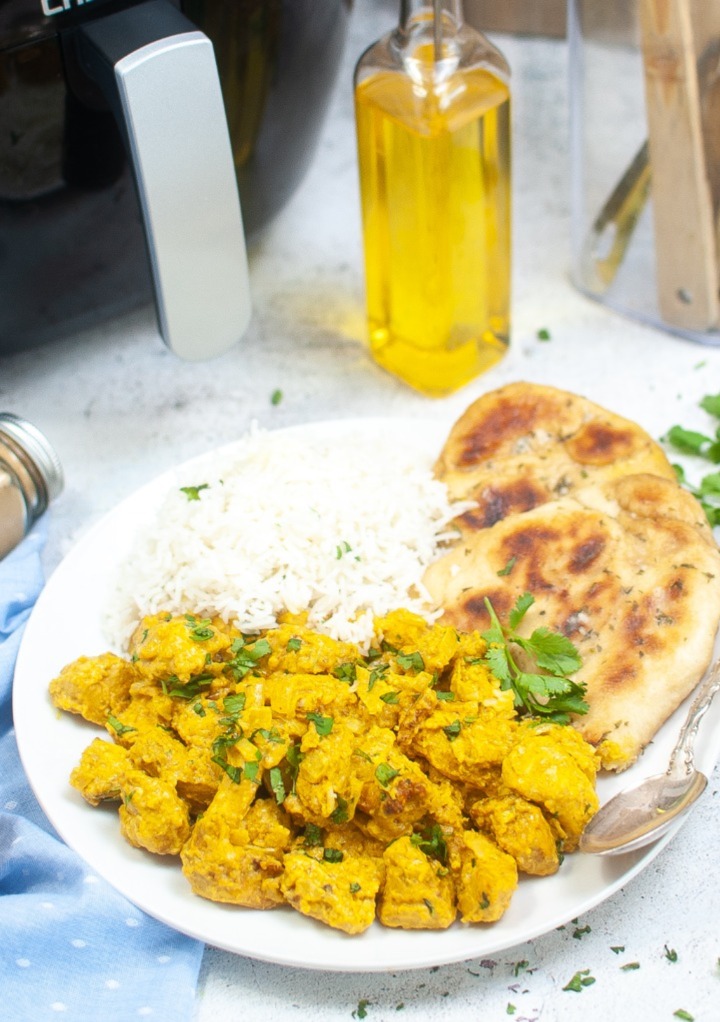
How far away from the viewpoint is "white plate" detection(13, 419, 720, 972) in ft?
5.44

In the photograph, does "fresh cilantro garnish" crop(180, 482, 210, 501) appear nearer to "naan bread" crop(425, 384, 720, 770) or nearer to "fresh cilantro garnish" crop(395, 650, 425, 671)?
"naan bread" crop(425, 384, 720, 770)

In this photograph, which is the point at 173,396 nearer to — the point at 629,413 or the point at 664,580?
the point at 629,413

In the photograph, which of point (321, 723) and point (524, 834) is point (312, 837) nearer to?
point (321, 723)

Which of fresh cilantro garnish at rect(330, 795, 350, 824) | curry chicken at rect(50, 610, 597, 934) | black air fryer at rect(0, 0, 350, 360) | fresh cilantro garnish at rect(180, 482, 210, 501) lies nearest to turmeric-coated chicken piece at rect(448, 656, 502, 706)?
curry chicken at rect(50, 610, 597, 934)

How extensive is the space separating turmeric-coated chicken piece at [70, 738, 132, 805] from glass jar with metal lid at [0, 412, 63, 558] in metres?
0.70

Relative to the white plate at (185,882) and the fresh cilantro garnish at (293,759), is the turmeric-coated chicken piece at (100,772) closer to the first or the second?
the white plate at (185,882)

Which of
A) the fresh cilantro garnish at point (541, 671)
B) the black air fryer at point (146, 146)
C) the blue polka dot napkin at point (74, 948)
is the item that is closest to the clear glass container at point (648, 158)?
the black air fryer at point (146, 146)

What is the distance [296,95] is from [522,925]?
1.73 meters

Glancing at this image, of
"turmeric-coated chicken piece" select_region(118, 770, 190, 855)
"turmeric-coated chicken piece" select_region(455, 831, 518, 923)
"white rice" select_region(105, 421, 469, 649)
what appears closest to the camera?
"turmeric-coated chicken piece" select_region(455, 831, 518, 923)

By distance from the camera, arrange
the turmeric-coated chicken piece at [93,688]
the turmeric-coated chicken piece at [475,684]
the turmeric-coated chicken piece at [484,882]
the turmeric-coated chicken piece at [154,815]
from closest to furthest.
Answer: the turmeric-coated chicken piece at [484,882]
the turmeric-coated chicken piece at [154,815]
the turmeric-coated chicken piece at [475,684]
the turmeric-coated chicken piece at [93,688]

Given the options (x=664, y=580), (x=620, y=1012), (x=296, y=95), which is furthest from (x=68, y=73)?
(x=620, y=1012)

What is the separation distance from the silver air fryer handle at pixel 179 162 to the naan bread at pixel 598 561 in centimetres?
50

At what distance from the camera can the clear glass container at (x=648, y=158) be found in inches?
100

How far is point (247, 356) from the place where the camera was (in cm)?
298
